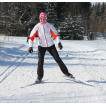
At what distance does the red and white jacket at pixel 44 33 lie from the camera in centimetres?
351

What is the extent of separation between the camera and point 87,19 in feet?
132

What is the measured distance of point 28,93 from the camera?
293cm

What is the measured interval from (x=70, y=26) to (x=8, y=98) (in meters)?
24.9

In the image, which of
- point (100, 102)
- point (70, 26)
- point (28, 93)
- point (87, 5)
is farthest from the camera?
point (87, 5)

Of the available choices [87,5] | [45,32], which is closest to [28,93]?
[45,32]

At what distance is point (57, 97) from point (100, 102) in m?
0.84

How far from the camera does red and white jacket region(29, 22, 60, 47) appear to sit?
11.5ft

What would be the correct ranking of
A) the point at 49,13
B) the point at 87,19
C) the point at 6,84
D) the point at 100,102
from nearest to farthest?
the point at 100,102 → the point at 6,84 → the point at 49,13 → the point at 87,19

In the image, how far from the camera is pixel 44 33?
11.6ft

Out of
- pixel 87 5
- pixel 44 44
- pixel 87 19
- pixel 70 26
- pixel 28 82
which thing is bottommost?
pixel 28 82

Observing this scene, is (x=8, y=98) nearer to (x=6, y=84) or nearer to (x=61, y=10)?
(x=6, y=84)

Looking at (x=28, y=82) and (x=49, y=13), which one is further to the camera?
(x=49, y=13)

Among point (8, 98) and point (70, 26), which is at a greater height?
point (70, 26)

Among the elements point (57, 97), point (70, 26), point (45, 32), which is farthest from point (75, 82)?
point (70, 26)
